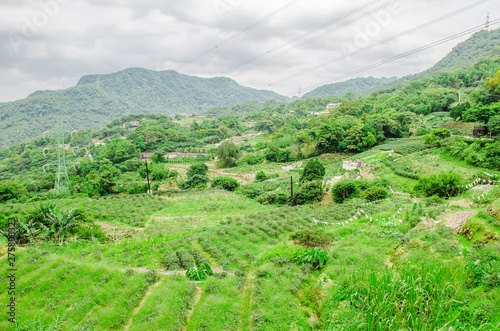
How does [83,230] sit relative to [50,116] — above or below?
below

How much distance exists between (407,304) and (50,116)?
20744cm

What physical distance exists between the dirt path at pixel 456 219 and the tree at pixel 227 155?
51.4 m

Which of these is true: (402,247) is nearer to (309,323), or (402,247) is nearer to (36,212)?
(309,323)

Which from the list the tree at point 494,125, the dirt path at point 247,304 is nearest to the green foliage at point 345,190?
the dirt path at point 247,304

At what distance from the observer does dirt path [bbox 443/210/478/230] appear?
32.8ft

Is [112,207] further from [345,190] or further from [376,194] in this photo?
[376,194]

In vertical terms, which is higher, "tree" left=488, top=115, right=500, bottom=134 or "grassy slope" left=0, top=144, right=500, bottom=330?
"tree" left=488, top=115, right=500, bottom=134

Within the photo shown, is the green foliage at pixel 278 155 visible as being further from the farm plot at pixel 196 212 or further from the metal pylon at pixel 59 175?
the metal pylon at pixel 59 175

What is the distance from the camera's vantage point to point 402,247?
354 inches

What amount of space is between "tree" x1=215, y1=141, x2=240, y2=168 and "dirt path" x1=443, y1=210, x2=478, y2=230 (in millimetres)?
51400

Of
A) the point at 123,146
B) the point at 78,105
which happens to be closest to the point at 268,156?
the point at 123,146

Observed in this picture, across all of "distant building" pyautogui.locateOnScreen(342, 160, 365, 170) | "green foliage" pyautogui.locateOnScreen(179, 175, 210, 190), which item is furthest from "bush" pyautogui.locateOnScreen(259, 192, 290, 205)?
"green foliage" pyautogui.locateOnScreen(179, 175, 210, 190)

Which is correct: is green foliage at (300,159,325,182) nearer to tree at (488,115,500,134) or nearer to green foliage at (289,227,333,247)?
tree at (488,115,500,134)

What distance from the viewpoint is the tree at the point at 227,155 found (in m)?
60.9
